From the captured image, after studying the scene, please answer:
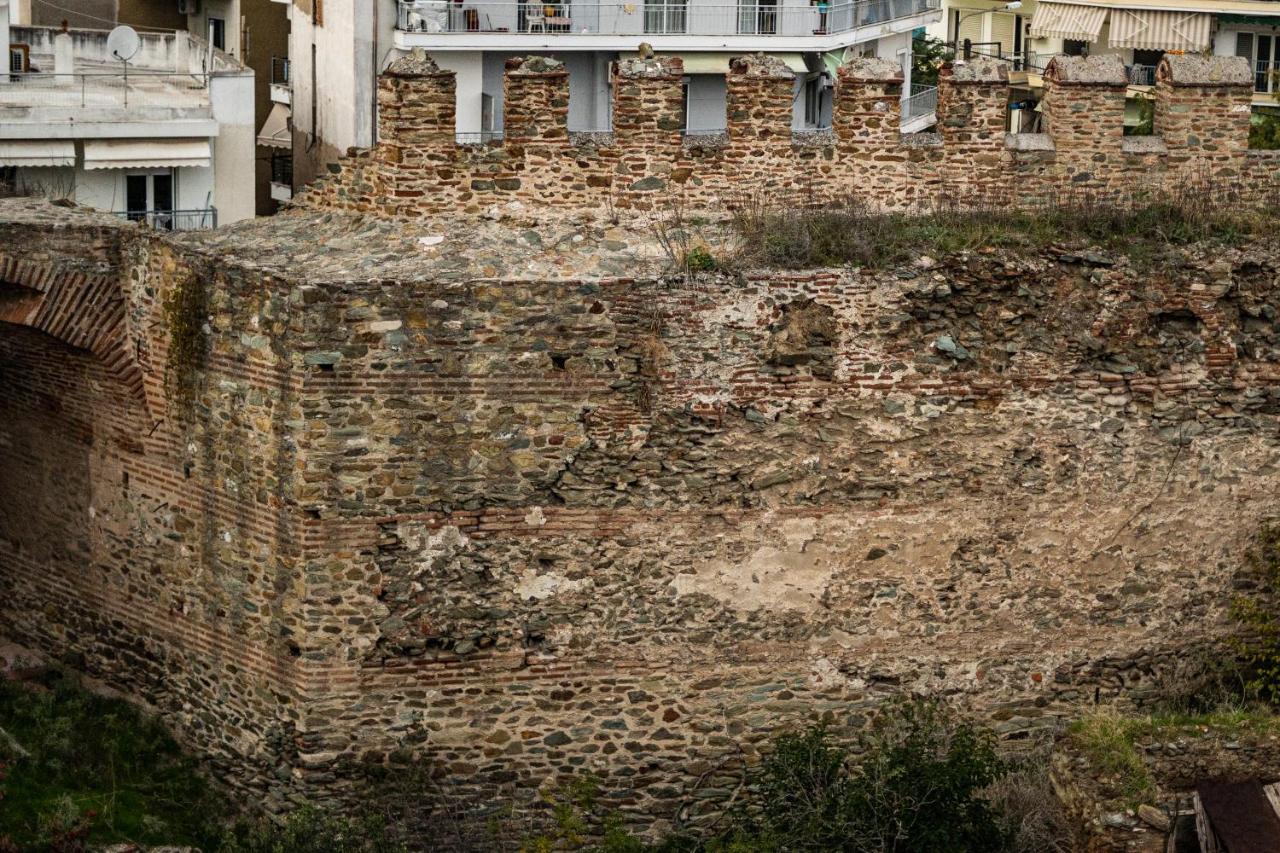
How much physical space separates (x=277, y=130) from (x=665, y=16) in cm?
452

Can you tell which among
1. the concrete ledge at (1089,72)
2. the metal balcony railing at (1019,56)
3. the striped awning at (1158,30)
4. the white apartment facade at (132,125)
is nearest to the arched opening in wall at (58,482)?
the white apartment facade at (132,125)

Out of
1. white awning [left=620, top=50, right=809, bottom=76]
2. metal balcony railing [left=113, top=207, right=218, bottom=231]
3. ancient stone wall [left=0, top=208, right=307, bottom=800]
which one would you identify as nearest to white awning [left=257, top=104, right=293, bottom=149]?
metal balcony railing [left=113, top=207, right=218, bottom=231]

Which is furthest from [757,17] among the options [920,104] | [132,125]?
[132,125]

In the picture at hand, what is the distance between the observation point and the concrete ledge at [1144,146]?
1727 centimetres

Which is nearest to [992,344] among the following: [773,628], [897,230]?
[897,230]

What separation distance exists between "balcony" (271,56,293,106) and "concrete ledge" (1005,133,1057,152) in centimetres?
1123

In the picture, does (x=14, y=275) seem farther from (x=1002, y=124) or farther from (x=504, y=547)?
(x=1002, y=124)

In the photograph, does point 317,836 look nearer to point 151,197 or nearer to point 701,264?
point 701,264

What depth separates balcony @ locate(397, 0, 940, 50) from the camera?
24.4m

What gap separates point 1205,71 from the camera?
1719cm

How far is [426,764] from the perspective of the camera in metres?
16.1

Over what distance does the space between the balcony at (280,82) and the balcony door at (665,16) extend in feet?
13.4

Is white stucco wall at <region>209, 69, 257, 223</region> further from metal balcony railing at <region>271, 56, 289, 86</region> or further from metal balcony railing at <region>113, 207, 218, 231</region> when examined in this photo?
metal balcony railing at <region>271, 56, 289, 86</region>

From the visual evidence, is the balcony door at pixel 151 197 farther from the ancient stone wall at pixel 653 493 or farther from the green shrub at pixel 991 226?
the green shrub at pixel 991 226
